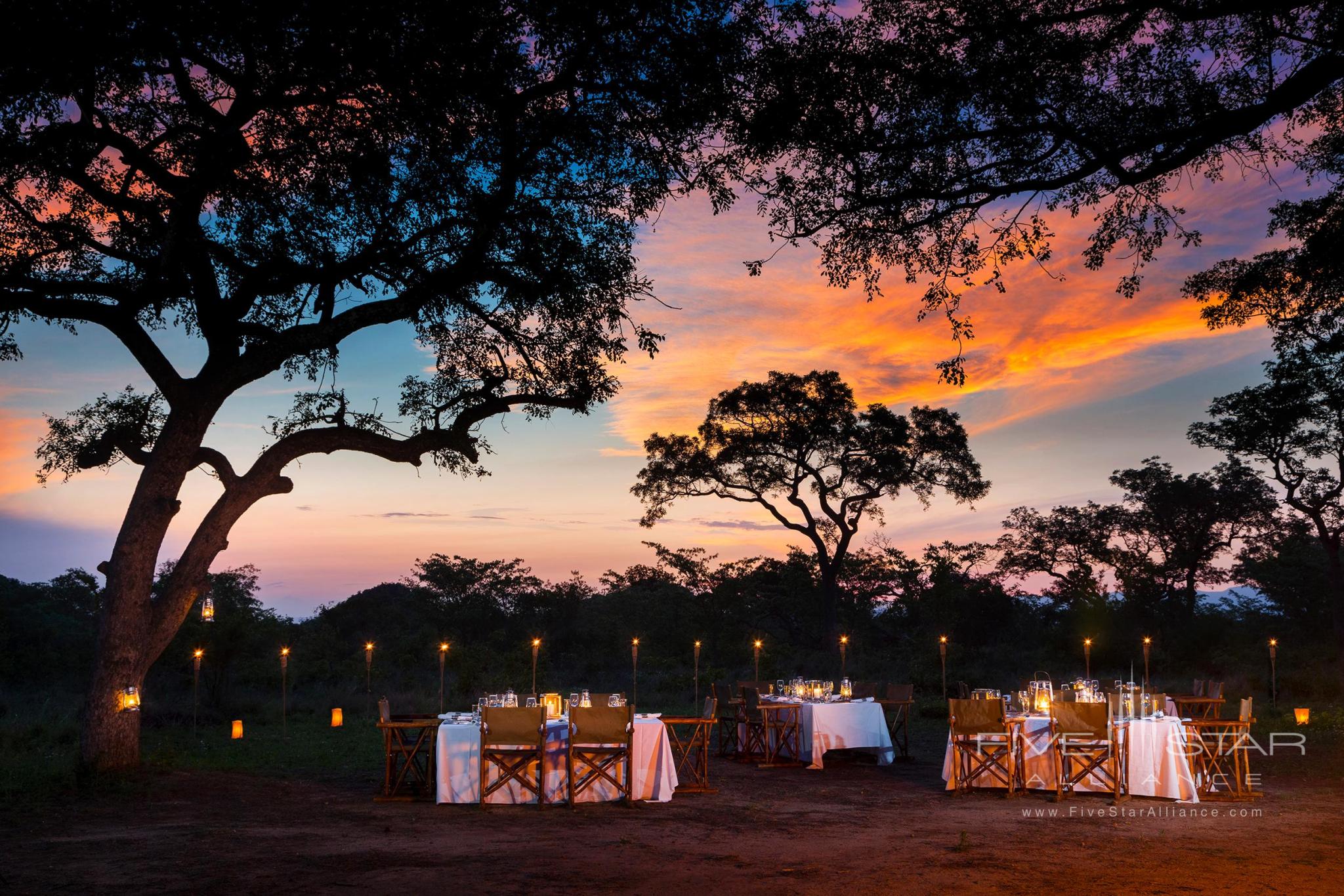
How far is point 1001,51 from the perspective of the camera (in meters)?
6.97

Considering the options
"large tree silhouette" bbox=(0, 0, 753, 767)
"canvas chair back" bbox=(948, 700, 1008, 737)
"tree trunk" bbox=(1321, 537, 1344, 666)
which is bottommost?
"canvas chair back" bbox=(948, 700, 1008, 737)

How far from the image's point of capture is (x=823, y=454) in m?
22.5

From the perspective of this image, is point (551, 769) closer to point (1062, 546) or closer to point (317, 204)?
point (317, 204)

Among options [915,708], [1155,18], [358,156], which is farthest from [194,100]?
[915,708]

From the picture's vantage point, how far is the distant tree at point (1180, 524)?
2700 centimetres

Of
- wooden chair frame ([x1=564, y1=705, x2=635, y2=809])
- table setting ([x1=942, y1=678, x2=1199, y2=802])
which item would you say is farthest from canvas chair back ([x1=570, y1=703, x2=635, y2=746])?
table setting ([x1=942, y1=678, x2=1199, y2=802])

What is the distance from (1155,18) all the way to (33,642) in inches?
926

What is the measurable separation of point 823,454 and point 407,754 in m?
15.1

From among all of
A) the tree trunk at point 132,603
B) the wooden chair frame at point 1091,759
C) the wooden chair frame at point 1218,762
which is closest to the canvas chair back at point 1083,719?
the wooden chair frame at point 1091,759

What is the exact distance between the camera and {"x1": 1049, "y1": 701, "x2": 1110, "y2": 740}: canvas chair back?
8297 mm

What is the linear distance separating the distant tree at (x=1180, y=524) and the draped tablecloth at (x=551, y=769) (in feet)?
74.3

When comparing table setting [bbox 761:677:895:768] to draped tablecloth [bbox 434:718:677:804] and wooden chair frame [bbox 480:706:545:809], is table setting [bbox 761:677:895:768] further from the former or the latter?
wooden chair frame [bbox 480:706:545:809]

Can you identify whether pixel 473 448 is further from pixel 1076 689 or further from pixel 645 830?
pixel 1076 689

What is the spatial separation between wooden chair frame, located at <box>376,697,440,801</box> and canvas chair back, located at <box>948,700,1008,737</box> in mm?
4488
